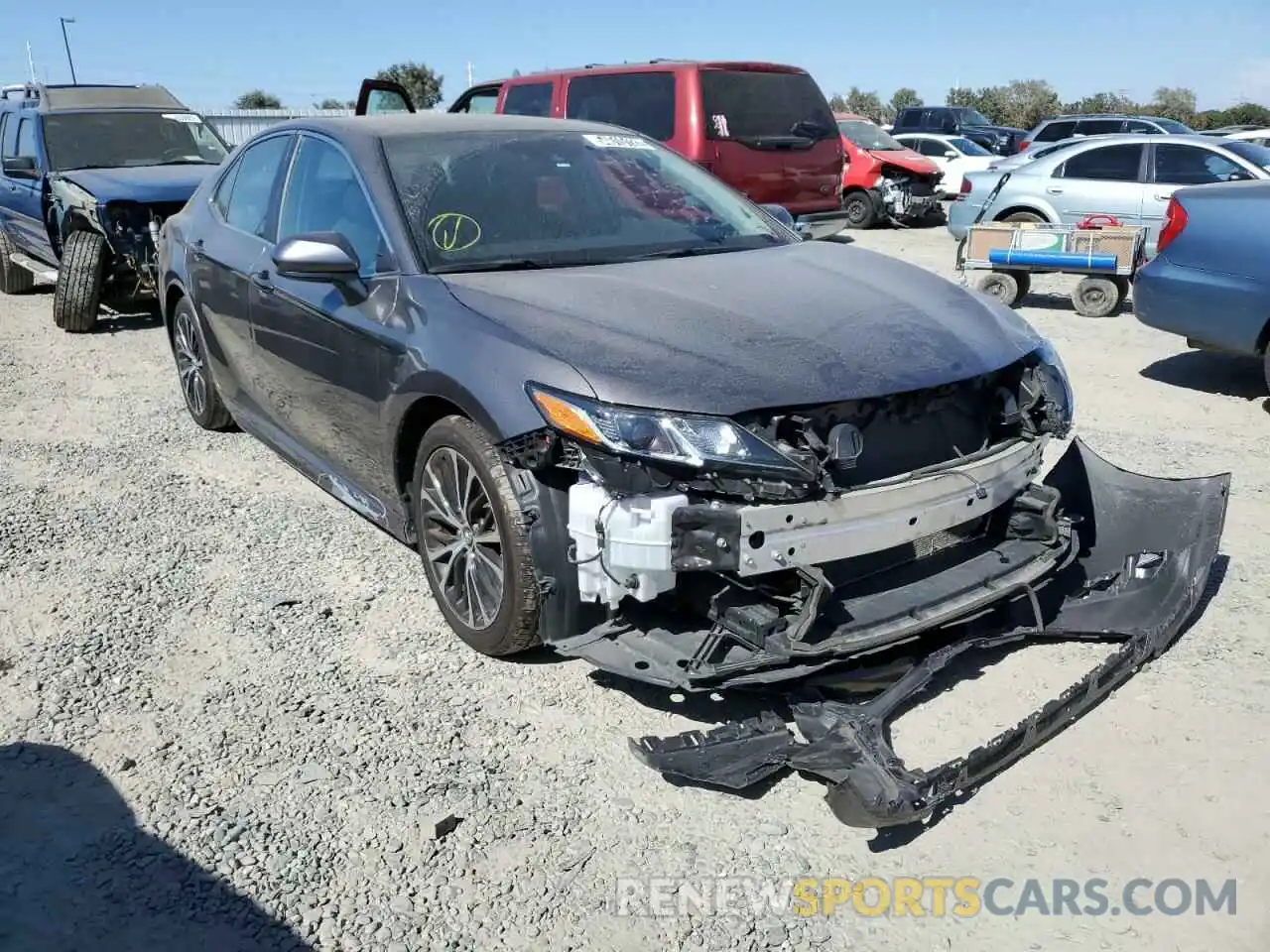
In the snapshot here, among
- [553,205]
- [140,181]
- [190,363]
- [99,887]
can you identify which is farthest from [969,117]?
[99,887]

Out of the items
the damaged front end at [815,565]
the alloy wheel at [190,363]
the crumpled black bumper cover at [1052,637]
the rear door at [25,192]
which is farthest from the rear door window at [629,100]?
the damaged front end at [815,565]

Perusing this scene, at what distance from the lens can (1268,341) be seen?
6.14 m

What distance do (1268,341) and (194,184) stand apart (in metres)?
7.98

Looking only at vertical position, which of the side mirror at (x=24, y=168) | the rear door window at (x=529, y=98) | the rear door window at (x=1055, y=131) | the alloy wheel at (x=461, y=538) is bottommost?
the alloy wheel at (x=461, y=538)

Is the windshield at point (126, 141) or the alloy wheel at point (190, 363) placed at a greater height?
the windshield at point (126, 141)

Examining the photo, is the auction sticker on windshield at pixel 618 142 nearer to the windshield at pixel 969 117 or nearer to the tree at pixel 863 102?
the windshield at pixel 969 117

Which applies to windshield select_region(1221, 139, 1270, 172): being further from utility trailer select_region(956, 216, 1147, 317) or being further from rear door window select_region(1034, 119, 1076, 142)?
rear door window select_region(1034, 119, 1076, 142)

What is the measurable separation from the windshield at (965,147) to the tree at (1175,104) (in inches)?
1107

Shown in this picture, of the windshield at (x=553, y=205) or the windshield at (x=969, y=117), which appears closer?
the windshield at (x=553, y=205)

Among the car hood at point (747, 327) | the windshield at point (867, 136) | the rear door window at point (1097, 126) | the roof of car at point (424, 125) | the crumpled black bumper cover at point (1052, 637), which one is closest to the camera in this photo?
the crumpled black bumper cover at point (1052, 637)

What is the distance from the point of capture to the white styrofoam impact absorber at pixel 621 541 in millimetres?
2709

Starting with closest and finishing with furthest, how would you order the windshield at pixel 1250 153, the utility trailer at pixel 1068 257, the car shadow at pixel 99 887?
the car shadow at pixel 99 887 < the utility trailer at pixel 1068 257 < the windshield at pixel 1250 153

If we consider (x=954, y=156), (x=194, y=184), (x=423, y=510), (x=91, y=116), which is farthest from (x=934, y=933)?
(x=954, y=156)

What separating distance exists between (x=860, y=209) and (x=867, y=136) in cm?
165
